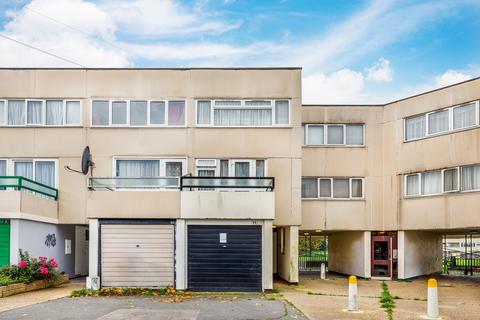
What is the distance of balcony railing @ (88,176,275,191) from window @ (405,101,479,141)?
7.57 m

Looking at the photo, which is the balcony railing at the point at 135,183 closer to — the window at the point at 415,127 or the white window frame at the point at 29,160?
the white window frame at the point at 29,160

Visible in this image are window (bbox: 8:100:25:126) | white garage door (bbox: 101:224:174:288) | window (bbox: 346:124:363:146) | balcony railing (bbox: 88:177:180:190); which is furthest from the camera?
window (bbox: 346:124:363:146)

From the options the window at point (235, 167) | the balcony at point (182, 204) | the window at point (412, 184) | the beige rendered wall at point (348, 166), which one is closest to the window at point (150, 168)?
the window at point (235, 167)

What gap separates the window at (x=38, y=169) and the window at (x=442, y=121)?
1390 cm

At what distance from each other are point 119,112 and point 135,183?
12.5 feet

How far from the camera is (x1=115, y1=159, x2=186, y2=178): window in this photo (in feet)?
72.1

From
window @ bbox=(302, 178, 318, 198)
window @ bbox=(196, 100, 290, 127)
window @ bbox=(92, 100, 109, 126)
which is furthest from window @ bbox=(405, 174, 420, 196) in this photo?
→ window @ bbox=(92, 100, 109, 126)

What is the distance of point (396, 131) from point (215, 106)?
7.85 meters

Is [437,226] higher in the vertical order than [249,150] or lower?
lower

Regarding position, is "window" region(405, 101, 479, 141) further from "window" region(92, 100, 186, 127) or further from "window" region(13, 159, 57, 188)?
"window" region(13, 159, 57, 188)

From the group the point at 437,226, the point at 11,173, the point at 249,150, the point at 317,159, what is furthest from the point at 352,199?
the point at 11,173

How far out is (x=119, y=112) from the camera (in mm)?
22188

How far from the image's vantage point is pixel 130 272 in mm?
18531

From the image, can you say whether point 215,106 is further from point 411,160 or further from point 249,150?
point 411,160
